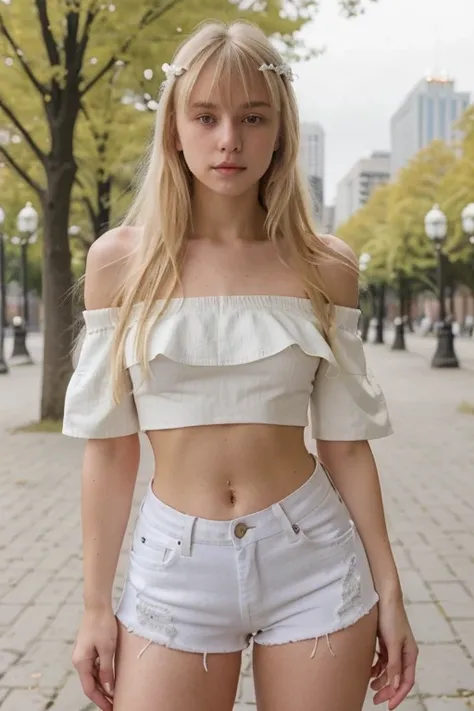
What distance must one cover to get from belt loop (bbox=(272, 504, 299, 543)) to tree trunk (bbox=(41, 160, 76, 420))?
10.3 m

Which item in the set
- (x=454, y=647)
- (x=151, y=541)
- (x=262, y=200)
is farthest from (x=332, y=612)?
(x=454, y=647)

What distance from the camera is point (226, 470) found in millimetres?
1730

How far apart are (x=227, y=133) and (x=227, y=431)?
1.98ft

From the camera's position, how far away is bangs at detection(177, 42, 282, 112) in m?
1.75

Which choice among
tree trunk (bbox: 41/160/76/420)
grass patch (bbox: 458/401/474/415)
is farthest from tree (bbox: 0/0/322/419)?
grass patch (bbox: 458/401/474/415)

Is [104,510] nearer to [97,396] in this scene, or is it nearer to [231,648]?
[97,396]

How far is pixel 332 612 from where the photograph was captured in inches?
67.8

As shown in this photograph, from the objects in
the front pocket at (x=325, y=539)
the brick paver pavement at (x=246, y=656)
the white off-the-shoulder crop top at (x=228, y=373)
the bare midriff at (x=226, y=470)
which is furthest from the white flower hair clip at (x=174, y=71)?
the brick paver pavement at (x=246, y=656)

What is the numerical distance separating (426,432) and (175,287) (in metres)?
10.6

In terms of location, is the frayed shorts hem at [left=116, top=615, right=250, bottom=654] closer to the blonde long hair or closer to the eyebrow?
the blonde long hair

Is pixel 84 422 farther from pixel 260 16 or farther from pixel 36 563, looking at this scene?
pixel 260 16

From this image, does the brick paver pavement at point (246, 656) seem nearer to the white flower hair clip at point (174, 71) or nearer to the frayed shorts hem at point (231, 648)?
the frayed shorts hem at point (231, 648)

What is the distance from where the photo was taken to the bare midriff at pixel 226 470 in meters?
1.72

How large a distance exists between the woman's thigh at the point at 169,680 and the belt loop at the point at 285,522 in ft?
0.88
